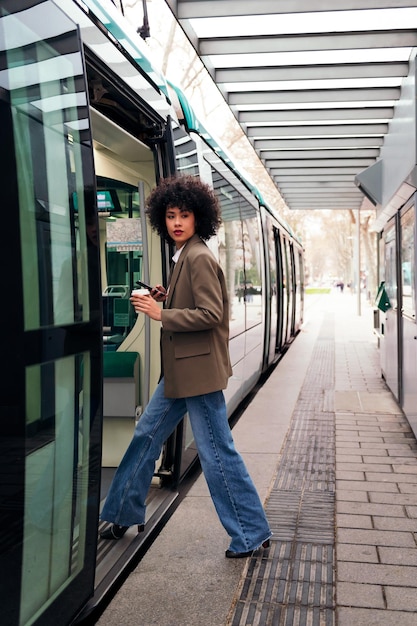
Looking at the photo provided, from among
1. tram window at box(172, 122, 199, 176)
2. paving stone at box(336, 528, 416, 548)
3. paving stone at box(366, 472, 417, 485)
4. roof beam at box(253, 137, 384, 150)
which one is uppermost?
roof beam at box(253, 137, 384, 150)

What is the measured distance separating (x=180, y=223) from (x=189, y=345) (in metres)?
0.62

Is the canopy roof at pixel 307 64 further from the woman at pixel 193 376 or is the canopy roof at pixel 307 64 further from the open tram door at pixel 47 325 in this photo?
the open tram door at pixel 47 325

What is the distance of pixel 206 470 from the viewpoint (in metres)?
3.57

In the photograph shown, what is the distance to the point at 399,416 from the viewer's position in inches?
296

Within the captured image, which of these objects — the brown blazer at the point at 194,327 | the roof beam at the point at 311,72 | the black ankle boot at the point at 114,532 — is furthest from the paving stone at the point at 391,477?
the roof beam at the point at 311,72

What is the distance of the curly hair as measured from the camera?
3.48 metres

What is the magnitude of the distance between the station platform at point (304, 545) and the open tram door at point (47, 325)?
63 centimetres

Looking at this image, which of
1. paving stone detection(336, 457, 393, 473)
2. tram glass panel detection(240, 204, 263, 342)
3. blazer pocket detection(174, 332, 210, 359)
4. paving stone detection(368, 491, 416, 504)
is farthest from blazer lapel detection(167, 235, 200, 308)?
tram glass panel detection(240, 204, 263, 342)

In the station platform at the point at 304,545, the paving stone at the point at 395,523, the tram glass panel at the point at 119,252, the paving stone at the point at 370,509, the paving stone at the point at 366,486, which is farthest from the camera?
the paving stone at the point at 366,486

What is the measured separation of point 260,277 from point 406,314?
11.0ft

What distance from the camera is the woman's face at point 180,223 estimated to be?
352cm

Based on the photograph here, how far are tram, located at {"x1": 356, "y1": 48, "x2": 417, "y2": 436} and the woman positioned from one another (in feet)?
8.81

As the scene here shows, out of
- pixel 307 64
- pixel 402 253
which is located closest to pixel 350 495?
pixel 402 253

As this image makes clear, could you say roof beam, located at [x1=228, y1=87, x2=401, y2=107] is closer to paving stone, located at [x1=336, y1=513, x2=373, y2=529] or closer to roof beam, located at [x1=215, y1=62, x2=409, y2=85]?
roof beam, located at [x1=215, y1=62, x2=409, y2=85]
